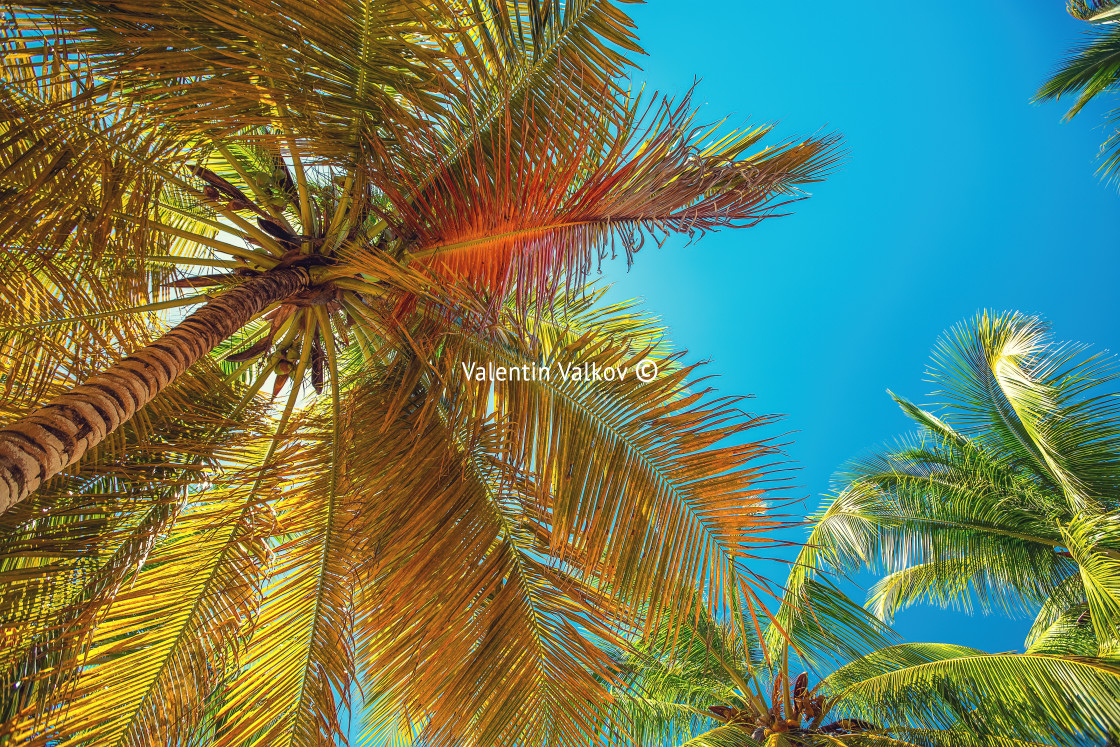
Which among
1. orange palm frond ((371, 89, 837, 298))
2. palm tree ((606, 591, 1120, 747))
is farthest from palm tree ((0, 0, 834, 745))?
palm tree ((606, 591, 1120, 747))

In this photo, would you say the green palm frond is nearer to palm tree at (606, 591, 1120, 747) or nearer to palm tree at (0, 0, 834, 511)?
palm tree at (606, 591, 1120, 747)

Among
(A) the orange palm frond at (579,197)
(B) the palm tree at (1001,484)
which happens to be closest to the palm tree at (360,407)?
(A) the orange palm frond at (579,197)

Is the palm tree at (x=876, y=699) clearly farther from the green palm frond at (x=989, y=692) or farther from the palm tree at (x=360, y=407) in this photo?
the palm tree at (x=360, y=407)

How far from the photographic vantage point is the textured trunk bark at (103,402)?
2.06 meters

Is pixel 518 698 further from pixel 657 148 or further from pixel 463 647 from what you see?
pixel 657 148

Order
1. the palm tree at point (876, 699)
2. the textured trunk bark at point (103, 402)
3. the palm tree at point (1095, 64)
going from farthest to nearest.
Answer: the palm tree at point (1095, 64)
the palm tree at point (876, 699)
the textured trunk bark at point (103, 402)

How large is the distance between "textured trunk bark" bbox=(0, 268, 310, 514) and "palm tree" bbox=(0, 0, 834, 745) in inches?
0.9

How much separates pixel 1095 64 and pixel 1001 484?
348 inches

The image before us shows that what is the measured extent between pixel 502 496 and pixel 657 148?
2395 millimetres

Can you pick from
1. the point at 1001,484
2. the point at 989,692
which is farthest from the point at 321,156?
the point at 1001,484

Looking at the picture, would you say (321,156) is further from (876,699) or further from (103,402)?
(876,699)

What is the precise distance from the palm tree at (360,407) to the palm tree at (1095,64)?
37.9 feet

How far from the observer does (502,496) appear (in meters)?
4.00

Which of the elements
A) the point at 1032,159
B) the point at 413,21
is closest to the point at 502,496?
the point at 413,21
